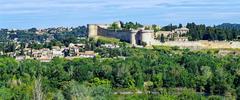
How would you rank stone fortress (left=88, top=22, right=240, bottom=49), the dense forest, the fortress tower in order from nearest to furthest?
the dense forest
the fortress tower
stone fortress (left=88, top=22, right=240, bottom=49)

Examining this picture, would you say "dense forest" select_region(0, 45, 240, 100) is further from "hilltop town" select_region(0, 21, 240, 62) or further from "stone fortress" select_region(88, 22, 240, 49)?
"stone fortress" select_region(88, 22, 240, 49)

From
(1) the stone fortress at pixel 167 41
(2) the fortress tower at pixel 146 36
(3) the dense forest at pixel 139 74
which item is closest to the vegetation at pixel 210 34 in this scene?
(1) the stone fortress at pixel 167 41

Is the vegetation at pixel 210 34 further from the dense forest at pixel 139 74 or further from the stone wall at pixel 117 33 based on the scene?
the dense forest at pixel 139 74

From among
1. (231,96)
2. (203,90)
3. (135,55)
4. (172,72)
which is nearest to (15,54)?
(135,55)

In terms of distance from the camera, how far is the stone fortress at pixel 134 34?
63.8m

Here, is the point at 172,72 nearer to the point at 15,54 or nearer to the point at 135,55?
the point at 135,55

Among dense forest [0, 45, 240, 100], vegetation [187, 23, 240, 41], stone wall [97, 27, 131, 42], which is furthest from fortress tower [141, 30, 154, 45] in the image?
dense forest [0, 45, 240, 100]

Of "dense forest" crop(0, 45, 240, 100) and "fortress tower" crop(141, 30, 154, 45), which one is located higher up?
"fortress tower" crop(141, 30, 154, 45)

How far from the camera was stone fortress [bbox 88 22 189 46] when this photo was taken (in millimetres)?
63812

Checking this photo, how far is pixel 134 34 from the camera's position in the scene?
211ft

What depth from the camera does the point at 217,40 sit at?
215 feet

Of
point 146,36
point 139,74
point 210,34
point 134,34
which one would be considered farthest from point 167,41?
point 139,74

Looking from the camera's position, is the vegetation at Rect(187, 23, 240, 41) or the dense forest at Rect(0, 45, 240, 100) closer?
the dense forest at Rect(0, 45, 240, 100)

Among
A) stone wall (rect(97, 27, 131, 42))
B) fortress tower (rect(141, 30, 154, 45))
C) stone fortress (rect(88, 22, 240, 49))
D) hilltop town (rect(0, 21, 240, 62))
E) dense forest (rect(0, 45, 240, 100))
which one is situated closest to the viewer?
dense forest (rect(0, 45, 240, 100))
